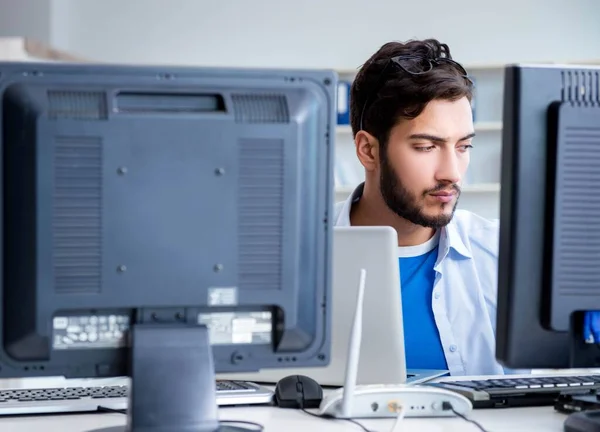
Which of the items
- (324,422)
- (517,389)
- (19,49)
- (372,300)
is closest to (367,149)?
(372,300)

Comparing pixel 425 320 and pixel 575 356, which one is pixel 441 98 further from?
pixel 575 356

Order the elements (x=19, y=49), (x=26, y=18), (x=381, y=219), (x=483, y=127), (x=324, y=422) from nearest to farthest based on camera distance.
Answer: (x=324, y=422), (x=381, y=219), (x=19, y=49), (x=483, y=127), (x=26, y=18)

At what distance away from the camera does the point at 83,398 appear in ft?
5.60

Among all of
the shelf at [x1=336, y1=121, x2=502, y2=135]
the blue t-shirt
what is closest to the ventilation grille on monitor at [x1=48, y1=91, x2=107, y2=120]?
the blue t-shirt

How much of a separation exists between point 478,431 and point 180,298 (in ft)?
1.63

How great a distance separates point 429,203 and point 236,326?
3.67 feet

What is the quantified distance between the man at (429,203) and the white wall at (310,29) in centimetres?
295

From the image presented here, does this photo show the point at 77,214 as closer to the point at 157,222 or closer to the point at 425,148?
the point at 157,222

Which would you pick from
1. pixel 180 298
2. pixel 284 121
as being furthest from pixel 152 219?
pixel 284 121

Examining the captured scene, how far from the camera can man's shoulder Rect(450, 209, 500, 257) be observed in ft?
8.01

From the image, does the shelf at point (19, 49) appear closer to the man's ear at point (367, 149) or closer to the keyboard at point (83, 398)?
the man's ear at point (367, 149)

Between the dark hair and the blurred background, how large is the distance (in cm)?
261

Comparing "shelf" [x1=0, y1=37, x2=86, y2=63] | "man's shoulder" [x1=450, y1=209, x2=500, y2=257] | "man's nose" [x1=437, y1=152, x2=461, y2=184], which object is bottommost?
"man's shoulder" [x1=450, y1=209, x2=500, y2=257]

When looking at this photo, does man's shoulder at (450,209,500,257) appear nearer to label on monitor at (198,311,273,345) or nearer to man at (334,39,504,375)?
man at (334,39,504,375)
